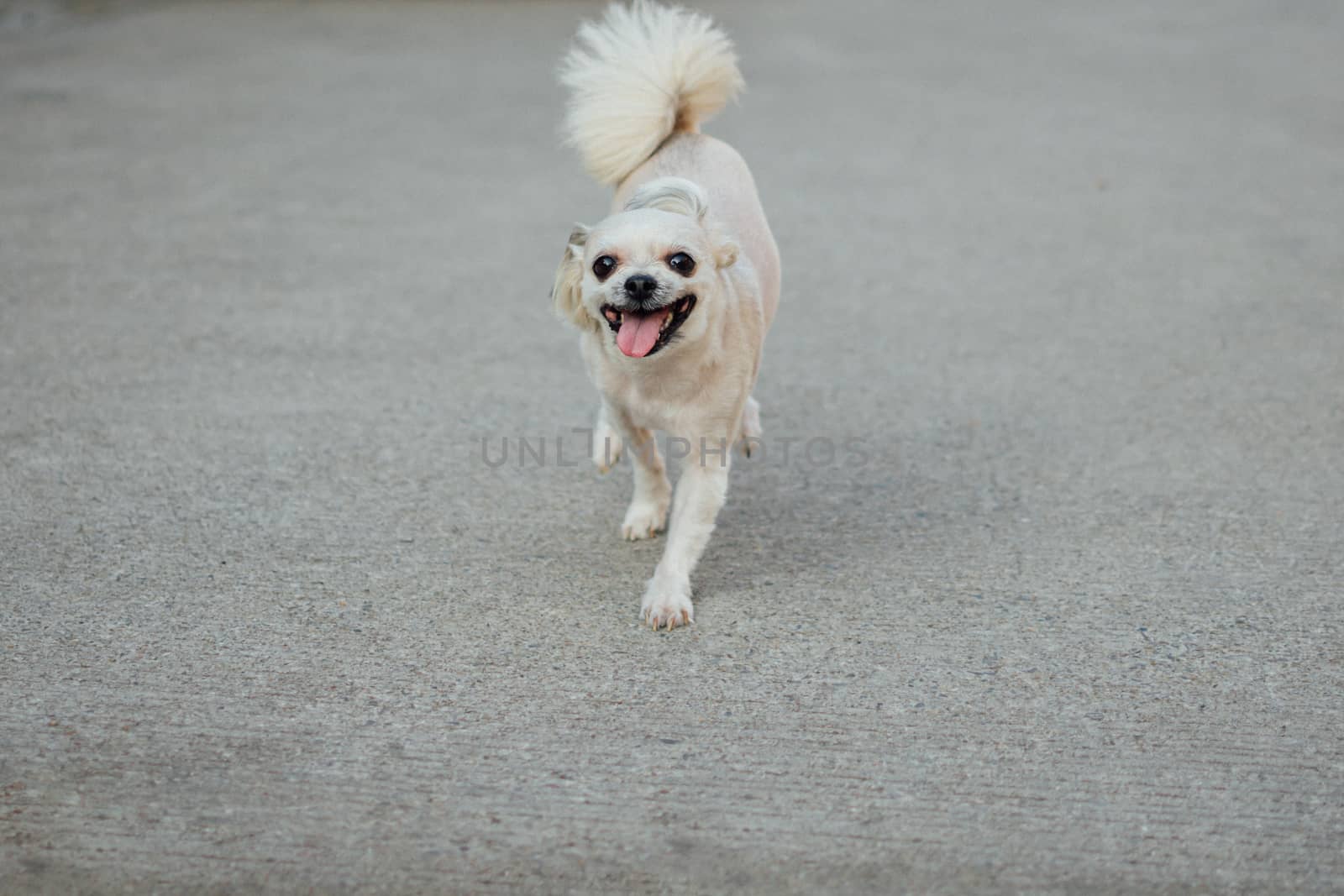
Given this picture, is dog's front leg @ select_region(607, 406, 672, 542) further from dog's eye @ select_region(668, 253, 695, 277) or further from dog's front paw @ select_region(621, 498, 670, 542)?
dog's eye @ select_region(668, 253, 695, 277)

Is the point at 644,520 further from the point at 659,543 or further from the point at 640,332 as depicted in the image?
the point at 640,332

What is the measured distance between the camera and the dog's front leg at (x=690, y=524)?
3250 millimetres

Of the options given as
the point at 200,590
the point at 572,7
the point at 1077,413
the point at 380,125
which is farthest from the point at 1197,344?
the point at 572,7

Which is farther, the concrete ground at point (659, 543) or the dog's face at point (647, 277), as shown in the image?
the dog's face at point (647, 277)

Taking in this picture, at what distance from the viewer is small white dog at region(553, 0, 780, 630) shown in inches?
118

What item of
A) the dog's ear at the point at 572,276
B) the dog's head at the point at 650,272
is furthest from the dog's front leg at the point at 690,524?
the dog's ear at the point at 572,276

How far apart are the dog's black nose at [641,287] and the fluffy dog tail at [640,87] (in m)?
1.02

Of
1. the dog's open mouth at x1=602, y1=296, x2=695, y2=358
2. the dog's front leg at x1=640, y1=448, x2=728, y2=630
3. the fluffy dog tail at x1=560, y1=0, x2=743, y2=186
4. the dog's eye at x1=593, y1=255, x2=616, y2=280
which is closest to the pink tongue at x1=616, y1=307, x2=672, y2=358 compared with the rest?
the dog's open mouth at x1=602, y1=296, x2=695, y2=358

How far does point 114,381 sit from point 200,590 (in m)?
1.54

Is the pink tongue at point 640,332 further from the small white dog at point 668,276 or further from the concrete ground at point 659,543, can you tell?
the concrete ground at point 659,543

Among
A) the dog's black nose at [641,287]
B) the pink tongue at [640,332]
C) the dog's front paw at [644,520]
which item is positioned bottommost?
the dog's front paw at [644,520]

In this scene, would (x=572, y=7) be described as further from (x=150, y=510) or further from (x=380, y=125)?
(x=150, y=510)

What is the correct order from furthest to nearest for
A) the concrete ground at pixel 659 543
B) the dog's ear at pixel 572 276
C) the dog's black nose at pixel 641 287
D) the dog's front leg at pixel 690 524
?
the dog's front leg at pixel 690 524
the dog's ear at pixel 572 276
the dog's black nose at pixel 641 287
the concrete ground at pixel 659 543

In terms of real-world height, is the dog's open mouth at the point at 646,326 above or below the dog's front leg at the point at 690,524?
above
